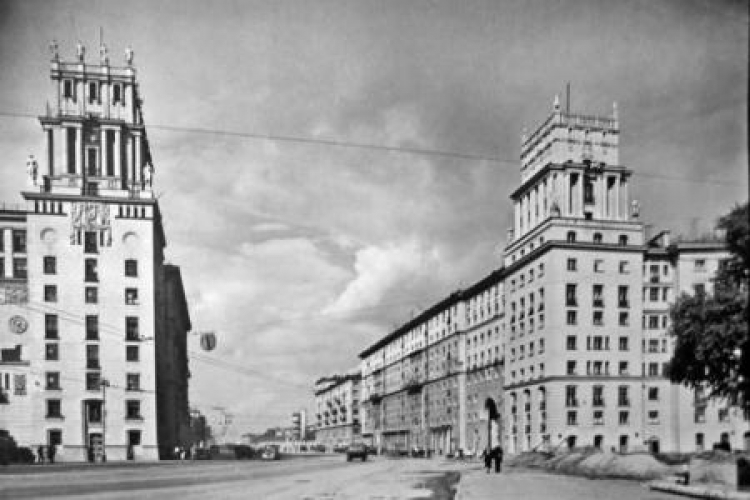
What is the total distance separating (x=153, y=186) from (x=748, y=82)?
5.11m

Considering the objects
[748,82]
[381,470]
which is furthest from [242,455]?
[748,82]

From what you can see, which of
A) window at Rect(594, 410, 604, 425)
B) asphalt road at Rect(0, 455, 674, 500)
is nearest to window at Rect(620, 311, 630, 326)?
window at Rect(594, 410, 604, 425)

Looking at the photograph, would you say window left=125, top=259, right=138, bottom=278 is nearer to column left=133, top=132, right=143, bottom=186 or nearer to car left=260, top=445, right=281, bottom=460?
column left=133, top=132, right=143, bottom=186

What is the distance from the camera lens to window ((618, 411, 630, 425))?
5695 mm

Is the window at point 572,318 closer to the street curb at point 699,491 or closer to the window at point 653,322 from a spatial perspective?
the window at point 653,322

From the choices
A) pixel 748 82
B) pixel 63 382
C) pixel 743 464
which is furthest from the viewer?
pixel 63 382

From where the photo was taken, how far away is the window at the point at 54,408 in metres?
6.12

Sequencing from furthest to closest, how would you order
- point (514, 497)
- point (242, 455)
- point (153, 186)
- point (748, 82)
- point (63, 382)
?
point (242, 455), point (514, 497), point (63, 382), point (153, 186), point (748, 82)

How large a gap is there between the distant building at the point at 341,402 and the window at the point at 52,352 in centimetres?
283

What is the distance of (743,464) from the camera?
15.2 ft

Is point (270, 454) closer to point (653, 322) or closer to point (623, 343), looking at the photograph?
point (623, 343)

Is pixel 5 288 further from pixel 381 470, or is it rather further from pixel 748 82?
pixel 381 470

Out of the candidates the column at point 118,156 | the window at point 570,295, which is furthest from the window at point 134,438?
the window at point 570,295

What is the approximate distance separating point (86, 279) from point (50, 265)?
37 centimetres
